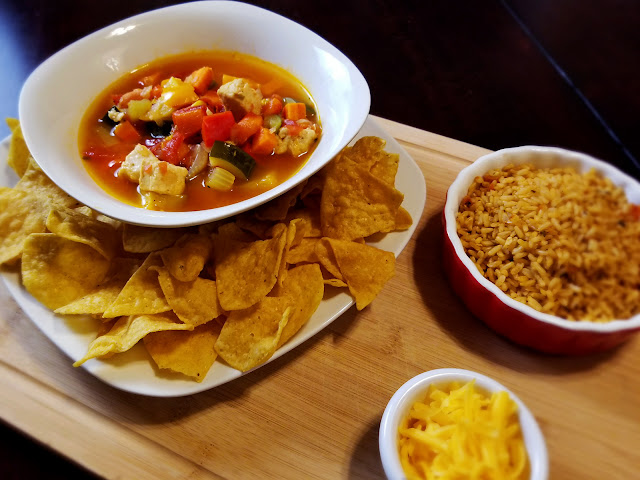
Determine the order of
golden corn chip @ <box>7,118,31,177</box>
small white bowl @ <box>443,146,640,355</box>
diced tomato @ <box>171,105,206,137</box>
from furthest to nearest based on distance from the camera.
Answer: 1. golden corn chip @ <box>7,118,31,177</box>
2. diced tomato @ <box>171,105,206,137</box>
3. small white bowl @ <box>443,146,640,355</box>

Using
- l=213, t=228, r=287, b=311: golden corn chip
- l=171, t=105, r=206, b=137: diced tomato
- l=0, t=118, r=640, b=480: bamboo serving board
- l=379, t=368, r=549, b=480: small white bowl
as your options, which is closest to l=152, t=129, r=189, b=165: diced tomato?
l=171, t=105, r=206, b=137: diced tomato

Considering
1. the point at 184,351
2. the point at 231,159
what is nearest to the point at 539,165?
the point at 231,159

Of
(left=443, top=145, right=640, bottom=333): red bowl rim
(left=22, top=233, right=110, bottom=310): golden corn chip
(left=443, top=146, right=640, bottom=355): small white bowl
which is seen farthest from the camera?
(left=22, top=233, right=110, bottom=310): golden corn chip

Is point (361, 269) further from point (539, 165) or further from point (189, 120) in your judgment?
point (189, 120)

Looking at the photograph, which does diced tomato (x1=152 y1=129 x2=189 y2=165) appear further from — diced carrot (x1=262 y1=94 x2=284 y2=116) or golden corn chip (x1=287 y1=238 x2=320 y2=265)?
golden corn chip (x1=287 y1=238 x2=320 y2=265)

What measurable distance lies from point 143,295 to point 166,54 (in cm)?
113

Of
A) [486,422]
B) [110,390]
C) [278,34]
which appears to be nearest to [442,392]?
[486,422]

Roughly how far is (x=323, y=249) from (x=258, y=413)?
1.89ft

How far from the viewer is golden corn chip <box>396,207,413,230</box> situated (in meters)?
1.83

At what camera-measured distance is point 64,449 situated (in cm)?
151

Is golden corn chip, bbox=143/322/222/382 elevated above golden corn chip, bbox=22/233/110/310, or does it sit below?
below

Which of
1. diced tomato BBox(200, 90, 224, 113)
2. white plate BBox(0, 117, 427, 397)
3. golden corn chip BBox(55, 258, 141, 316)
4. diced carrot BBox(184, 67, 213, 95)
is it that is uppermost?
diced carrot BBox(184, 67, 213, 95)

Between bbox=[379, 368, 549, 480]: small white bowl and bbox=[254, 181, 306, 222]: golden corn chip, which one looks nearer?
bbox=[379, 368, 549, 480]: small white bowl

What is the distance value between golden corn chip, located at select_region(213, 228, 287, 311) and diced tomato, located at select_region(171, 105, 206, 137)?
1.49 feet
